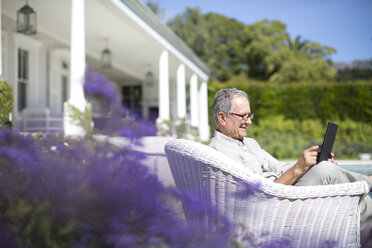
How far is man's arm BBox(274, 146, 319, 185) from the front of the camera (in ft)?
5.19

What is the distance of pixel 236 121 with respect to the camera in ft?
6.31

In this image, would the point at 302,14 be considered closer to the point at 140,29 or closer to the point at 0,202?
the point at 140,29

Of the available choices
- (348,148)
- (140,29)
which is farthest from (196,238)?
(348,148)

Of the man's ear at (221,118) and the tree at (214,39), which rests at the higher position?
the tree at (214,39)

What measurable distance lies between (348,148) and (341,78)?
22.8 meters

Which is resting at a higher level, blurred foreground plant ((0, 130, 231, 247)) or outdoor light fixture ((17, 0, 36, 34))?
outdoor light fixture ((17, 0, 36, 34))

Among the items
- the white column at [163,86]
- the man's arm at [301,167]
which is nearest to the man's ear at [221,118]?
the man's arm at [301,167]

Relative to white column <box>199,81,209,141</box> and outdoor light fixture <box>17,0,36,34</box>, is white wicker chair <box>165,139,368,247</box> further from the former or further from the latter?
white column <box>199,81,209,141</box>

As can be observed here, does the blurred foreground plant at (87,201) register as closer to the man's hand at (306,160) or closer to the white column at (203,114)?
the man's hand at (306,160)

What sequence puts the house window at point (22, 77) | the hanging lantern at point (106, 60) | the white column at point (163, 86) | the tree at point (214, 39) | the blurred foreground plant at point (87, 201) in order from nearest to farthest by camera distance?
the blurred foreground plant at point (87, 201) → the house window at point (22, 77) → the white column at point (163, 86) → the hanging lantern at point (106, 60) → the tree at point (214, 39)

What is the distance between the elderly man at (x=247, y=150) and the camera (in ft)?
5.11

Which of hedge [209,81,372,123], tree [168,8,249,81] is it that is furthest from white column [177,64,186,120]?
tree [168,8,249,81]

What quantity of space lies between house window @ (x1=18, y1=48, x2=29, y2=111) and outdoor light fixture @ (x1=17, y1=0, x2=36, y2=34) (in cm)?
159

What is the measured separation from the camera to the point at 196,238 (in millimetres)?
813
